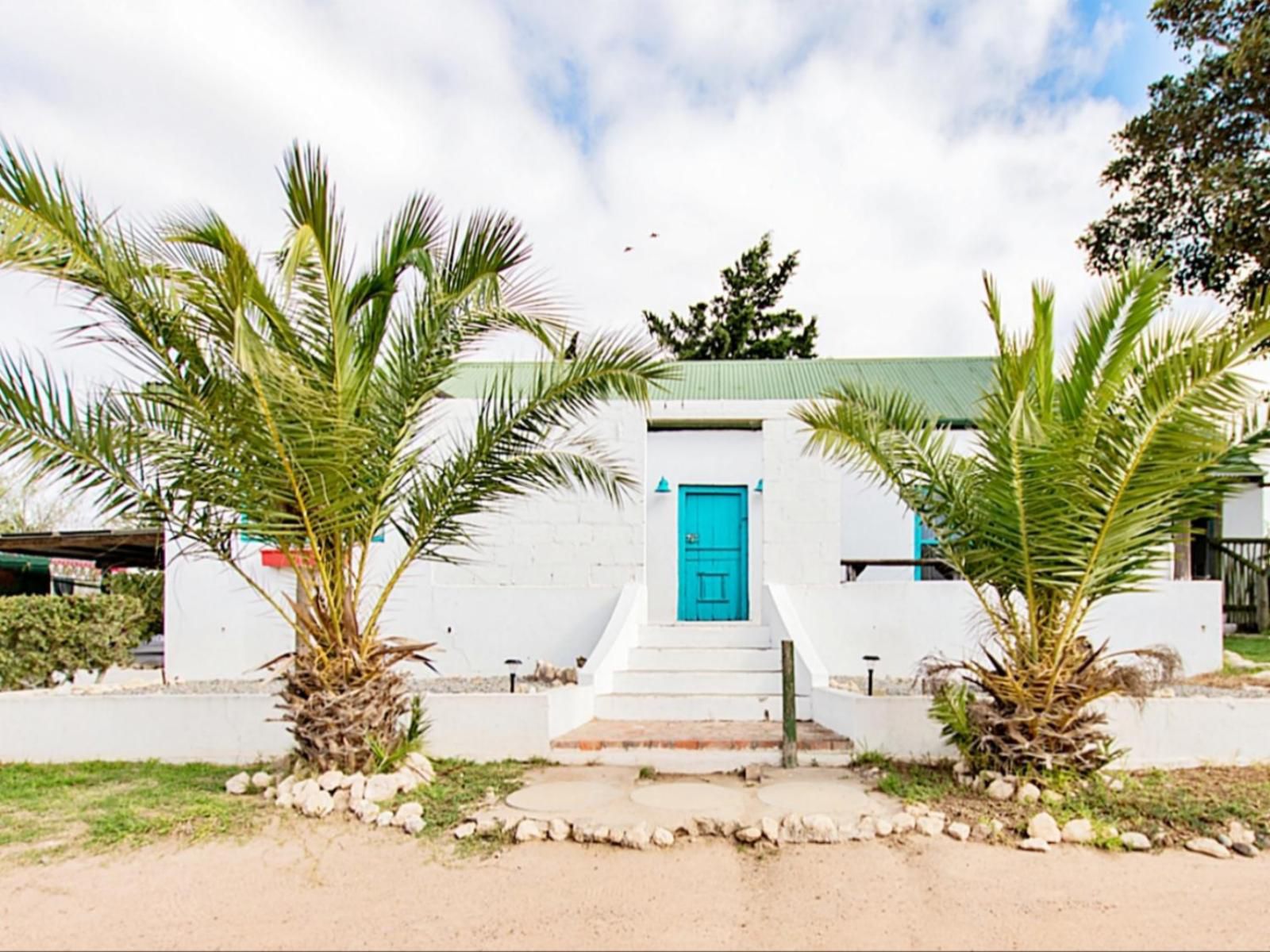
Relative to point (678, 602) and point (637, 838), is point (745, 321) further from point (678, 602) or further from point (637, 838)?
point (637, 838)

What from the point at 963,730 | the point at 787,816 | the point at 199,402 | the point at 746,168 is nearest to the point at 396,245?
the point at 199,402

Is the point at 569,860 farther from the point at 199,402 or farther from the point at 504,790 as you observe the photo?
the point at 199,402

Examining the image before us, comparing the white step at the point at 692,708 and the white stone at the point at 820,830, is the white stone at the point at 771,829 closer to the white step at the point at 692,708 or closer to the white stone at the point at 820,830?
the white stone at the point at 820,830

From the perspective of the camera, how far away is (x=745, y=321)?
28.7 meters

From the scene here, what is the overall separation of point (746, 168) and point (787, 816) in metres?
10.9

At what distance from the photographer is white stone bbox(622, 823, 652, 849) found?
5074 mm

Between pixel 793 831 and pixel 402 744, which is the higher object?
pixel 402 744

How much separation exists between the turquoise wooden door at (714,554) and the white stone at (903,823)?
634cm

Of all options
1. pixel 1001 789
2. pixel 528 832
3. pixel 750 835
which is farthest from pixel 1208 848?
pixel 528 832

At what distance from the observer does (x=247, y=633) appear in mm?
10539

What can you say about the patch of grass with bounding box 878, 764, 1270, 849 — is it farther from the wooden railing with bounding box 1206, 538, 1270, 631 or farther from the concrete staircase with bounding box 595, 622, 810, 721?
the wooden railing with bounding box 1206, 538, 1270, 631

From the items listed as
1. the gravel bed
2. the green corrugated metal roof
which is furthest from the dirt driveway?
the green corrugated metal roof

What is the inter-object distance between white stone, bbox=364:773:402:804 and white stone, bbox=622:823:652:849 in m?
1.86

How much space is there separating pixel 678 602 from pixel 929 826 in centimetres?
698
